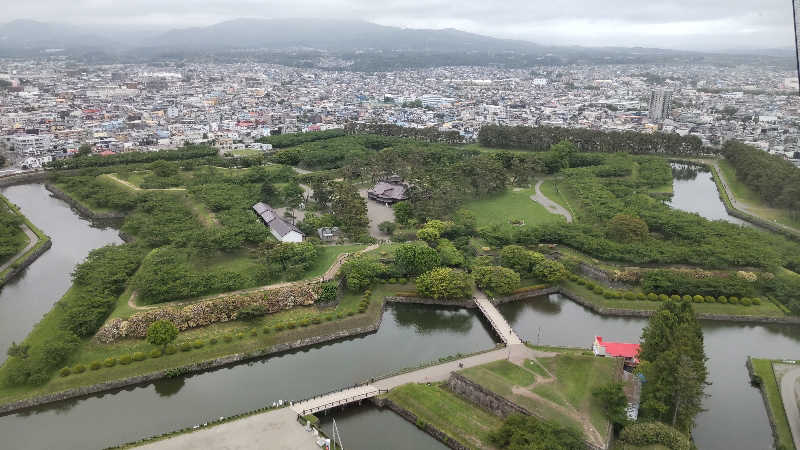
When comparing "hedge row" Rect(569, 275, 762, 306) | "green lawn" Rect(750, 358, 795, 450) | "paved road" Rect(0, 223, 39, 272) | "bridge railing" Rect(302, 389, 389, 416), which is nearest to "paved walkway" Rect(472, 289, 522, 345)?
"hedge row" Rect(569, 275, 762, 306)

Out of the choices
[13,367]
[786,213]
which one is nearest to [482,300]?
[13,367]

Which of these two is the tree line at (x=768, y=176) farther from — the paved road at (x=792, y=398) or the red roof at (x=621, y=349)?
the red roof at (x=621, y=349)

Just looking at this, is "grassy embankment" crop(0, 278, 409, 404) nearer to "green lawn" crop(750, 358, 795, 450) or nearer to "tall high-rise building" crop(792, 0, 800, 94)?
"green lawn" crop(750, 358, 795, 450)

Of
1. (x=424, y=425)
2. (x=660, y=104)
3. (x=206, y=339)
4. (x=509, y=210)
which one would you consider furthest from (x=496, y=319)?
(x=660, y=104)

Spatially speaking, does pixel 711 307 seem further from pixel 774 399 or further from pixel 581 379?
pixel 581 379

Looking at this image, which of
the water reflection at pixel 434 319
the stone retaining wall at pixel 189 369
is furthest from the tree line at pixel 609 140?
the stone retaining wall at pixel 189 369

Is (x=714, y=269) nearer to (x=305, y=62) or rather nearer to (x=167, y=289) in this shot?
(x=167, y=289)
